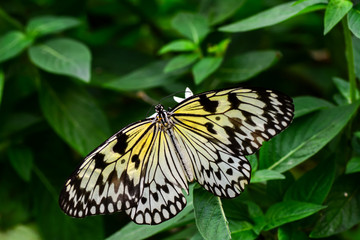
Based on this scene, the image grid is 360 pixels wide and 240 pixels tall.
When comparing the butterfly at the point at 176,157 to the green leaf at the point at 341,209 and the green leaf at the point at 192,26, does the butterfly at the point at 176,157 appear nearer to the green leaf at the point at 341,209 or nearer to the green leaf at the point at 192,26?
the green leaf at the point at 341,209

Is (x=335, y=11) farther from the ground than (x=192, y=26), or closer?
closer

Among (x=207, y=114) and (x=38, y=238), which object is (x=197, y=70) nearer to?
(x=207, y=114)

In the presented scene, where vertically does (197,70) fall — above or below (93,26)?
below

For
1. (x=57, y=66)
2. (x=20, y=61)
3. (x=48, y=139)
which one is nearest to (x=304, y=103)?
(x=57, y=66)

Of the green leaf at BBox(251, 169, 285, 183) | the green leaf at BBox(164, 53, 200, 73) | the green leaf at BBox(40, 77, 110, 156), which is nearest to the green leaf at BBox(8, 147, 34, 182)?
the green leaf at BBox(40, 77, 110, 156)

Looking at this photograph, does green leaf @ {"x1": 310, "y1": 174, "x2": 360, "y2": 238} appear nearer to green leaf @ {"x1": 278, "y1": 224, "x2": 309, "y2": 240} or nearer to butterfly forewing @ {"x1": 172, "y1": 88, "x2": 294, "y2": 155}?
green leaf @ {"x1": 278, "y1": 224, "x2": 309, "y2": 240}

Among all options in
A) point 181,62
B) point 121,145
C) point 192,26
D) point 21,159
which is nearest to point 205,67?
point 181,62

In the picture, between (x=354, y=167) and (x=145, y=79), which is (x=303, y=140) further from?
(x=145, y=79)

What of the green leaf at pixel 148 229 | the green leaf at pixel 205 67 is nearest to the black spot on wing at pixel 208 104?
the green leaf at pixel 148 229
